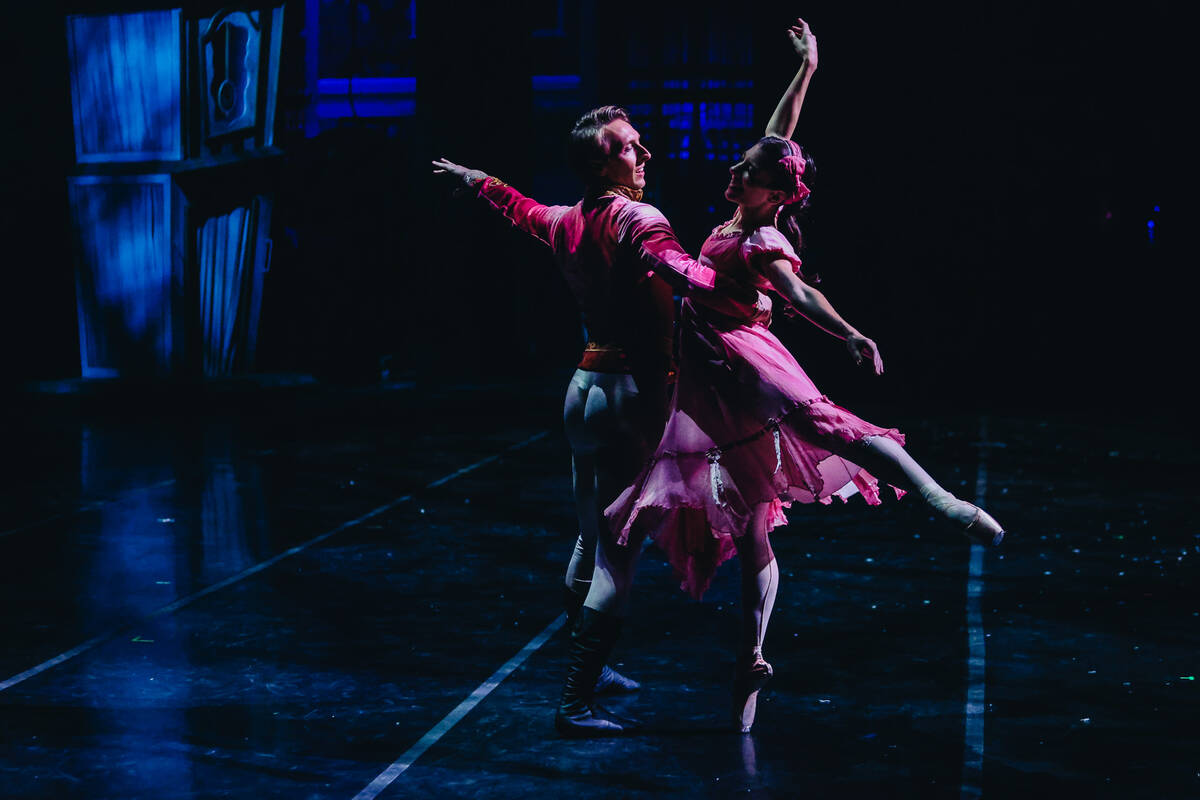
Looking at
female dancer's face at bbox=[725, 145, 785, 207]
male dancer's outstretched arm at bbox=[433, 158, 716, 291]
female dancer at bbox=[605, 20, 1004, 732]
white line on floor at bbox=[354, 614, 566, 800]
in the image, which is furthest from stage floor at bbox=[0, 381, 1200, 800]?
female dancer's face at bbox=[725, 145, 785, 207]

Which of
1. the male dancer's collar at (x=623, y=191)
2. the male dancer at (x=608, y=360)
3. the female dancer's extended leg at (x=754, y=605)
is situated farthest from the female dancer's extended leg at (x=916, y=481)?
the male dancer's collar at (x=623, y=191)

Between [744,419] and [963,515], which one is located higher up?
[744,419]

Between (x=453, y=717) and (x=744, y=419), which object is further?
(x=453, y=717)

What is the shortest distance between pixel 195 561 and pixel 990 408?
25.6 feet

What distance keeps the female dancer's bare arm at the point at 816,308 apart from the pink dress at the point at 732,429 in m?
0.05

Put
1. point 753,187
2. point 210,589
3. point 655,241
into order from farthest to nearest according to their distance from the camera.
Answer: point 210,589 → point 753,187 → point 655,241

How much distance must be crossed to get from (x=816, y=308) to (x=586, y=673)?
1.20 metres

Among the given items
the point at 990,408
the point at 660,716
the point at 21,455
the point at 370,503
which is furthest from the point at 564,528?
the point at 990,408

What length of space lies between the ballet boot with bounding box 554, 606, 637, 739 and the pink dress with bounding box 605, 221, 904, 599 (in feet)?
0.89

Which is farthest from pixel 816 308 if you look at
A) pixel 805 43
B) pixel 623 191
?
pixel 805 43

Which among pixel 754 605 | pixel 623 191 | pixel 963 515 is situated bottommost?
pixel 754 605

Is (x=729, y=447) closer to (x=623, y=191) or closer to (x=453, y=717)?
(x=623, y=191)

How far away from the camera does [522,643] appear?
4.88m

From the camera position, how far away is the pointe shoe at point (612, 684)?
426 cm
